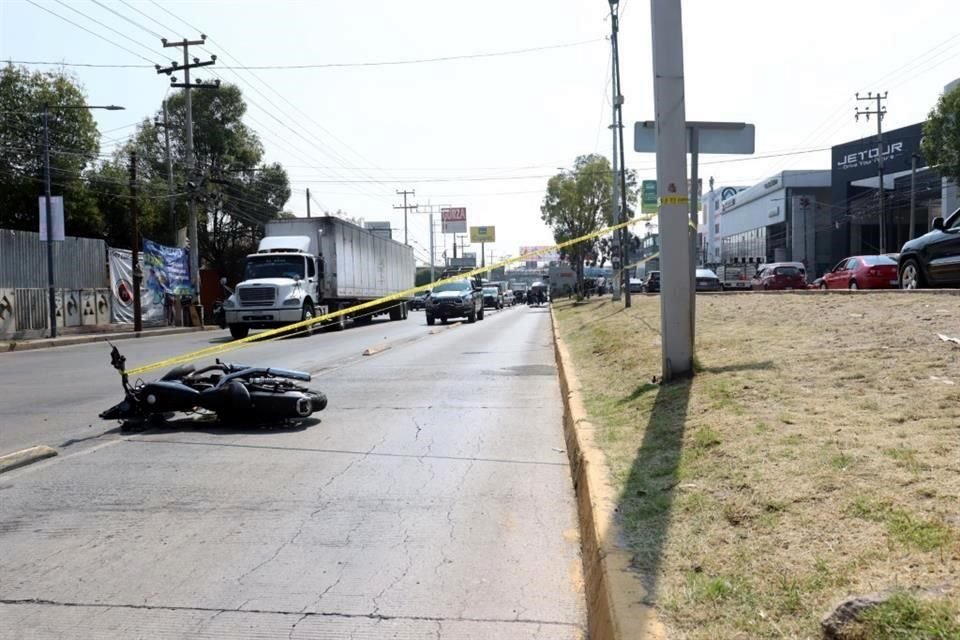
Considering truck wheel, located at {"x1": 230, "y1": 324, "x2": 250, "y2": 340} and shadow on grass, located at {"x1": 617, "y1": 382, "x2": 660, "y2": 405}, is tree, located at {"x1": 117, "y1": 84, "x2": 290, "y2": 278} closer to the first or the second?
truck wheel, located at {"x1": 230, "y1": 324, "x2": 250, "y2": 340}

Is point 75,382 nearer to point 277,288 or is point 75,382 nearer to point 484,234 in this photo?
point 277,288

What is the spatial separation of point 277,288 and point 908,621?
25253 mm

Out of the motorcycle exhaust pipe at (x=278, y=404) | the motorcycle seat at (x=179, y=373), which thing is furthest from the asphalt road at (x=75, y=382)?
the motorcycle exhaust pipe at (x=278, y=404)

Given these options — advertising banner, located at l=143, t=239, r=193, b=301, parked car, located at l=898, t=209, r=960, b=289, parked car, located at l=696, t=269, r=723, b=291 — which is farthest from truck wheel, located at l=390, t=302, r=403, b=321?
parked car, located at l=898, t=209, r=960, b=289

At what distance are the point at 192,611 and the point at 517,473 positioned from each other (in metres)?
3.25

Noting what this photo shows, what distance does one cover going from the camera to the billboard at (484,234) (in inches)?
4747

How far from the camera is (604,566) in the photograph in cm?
391

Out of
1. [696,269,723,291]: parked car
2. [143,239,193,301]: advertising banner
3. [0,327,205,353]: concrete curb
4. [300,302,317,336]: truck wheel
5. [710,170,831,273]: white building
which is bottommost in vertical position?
[0,327,205,353]: concrete curb

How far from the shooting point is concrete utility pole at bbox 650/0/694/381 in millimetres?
8219

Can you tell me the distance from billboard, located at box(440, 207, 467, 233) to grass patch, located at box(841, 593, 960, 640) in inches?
4507

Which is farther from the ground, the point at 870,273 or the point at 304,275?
the point at 304,275

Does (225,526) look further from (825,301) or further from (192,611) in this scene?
(825,301)

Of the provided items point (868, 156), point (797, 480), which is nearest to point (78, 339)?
point (797, 480)

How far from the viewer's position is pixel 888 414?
18.1 ft
